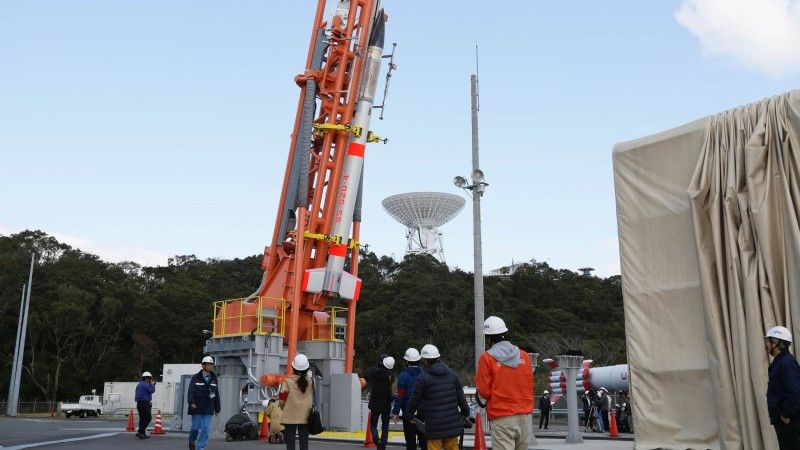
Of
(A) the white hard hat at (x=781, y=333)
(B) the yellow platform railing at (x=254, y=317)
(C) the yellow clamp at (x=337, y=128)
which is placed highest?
(C) the yellow clamp at (x=337, y=128)

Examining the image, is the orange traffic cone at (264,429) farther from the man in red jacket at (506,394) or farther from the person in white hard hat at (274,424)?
the man in red jacket at (506,394)

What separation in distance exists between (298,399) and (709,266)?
4771 mm

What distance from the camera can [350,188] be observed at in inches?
827

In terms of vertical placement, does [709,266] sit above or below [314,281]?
below

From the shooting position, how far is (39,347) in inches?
2199

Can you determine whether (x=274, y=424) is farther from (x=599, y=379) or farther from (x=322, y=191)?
(x=599, y=379)

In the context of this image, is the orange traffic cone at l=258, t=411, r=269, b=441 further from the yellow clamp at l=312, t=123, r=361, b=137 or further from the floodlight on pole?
the yellow clamp at l=312, t=123, r=361, b=137

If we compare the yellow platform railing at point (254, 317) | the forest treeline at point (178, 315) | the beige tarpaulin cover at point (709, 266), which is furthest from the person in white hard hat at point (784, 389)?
the forest treeline at point (178, 315)

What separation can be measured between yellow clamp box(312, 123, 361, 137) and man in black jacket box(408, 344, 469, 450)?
14145 millimetres

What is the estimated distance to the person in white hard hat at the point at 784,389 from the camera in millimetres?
5938

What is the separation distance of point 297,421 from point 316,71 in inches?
570

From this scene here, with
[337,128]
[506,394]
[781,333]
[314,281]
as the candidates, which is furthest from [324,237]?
[781,333]

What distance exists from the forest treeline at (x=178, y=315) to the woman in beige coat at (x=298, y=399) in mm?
40717

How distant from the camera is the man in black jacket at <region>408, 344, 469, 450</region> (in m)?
7.21
